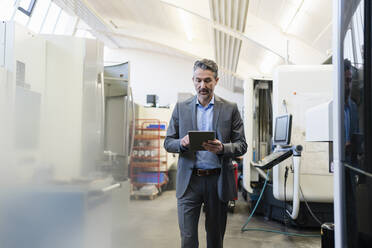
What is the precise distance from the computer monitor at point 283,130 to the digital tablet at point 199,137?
1.66 m

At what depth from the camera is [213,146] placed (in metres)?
1.65

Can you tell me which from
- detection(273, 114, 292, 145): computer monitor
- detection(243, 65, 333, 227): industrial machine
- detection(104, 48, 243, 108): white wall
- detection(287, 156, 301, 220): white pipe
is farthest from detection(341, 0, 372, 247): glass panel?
detection(104, 48, 243, 108): white wall

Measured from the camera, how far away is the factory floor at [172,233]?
3.12 metres

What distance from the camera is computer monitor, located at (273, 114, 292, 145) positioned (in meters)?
3.02

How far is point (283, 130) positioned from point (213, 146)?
1723 mm

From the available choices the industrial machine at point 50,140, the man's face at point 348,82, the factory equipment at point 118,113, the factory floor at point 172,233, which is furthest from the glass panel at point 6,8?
the man's face at point 348,82

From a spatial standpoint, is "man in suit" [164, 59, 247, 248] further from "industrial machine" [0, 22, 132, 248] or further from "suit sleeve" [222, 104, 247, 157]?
"industrial machine" [0, 22, 132, 248]

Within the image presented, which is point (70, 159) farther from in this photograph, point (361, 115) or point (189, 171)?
point (361, 115)

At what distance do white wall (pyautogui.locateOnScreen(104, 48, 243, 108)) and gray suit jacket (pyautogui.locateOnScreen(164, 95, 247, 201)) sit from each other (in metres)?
9.12

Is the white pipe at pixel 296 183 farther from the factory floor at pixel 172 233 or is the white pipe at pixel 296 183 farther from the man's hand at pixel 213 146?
the man's hand at pixel 213 146

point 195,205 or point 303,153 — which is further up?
point 303,153

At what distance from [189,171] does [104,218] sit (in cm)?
81

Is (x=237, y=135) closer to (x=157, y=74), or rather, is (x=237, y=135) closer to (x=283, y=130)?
(x=283, y=130)

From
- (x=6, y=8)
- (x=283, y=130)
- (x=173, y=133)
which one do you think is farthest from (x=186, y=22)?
(x=173, y=133)
